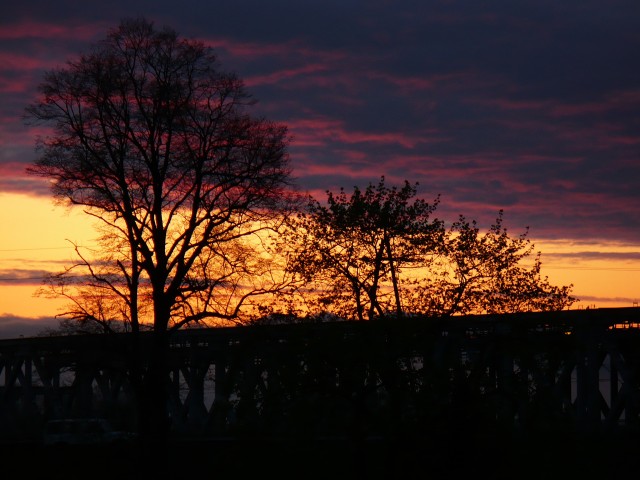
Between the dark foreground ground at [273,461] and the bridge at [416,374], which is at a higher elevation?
the bridge at [416,374]

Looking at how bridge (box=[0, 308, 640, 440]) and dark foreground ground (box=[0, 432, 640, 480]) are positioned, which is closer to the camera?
bridge (box=[0, 308, 640, 440])

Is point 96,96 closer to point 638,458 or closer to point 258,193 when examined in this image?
point 258,193

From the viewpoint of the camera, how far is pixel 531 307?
2213 inches

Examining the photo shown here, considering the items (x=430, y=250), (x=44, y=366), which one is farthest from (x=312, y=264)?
(x=44, y=366)

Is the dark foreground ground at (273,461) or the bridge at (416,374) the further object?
the dark foreground ground at (273,461)

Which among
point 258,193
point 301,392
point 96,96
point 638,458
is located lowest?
point 638,458

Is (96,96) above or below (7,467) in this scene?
above

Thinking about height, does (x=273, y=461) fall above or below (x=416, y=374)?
below

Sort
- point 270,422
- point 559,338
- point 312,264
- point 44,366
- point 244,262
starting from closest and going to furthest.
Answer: point 270,422
point 244,262
point 312,264
point 559,338
point 44,366

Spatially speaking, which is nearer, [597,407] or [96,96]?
[96,96]

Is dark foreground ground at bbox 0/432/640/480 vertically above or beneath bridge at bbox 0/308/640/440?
beneath

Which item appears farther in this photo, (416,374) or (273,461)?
(273,461)

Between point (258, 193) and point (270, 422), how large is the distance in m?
9.94

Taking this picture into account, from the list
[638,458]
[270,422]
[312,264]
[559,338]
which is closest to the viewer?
[270,422]
